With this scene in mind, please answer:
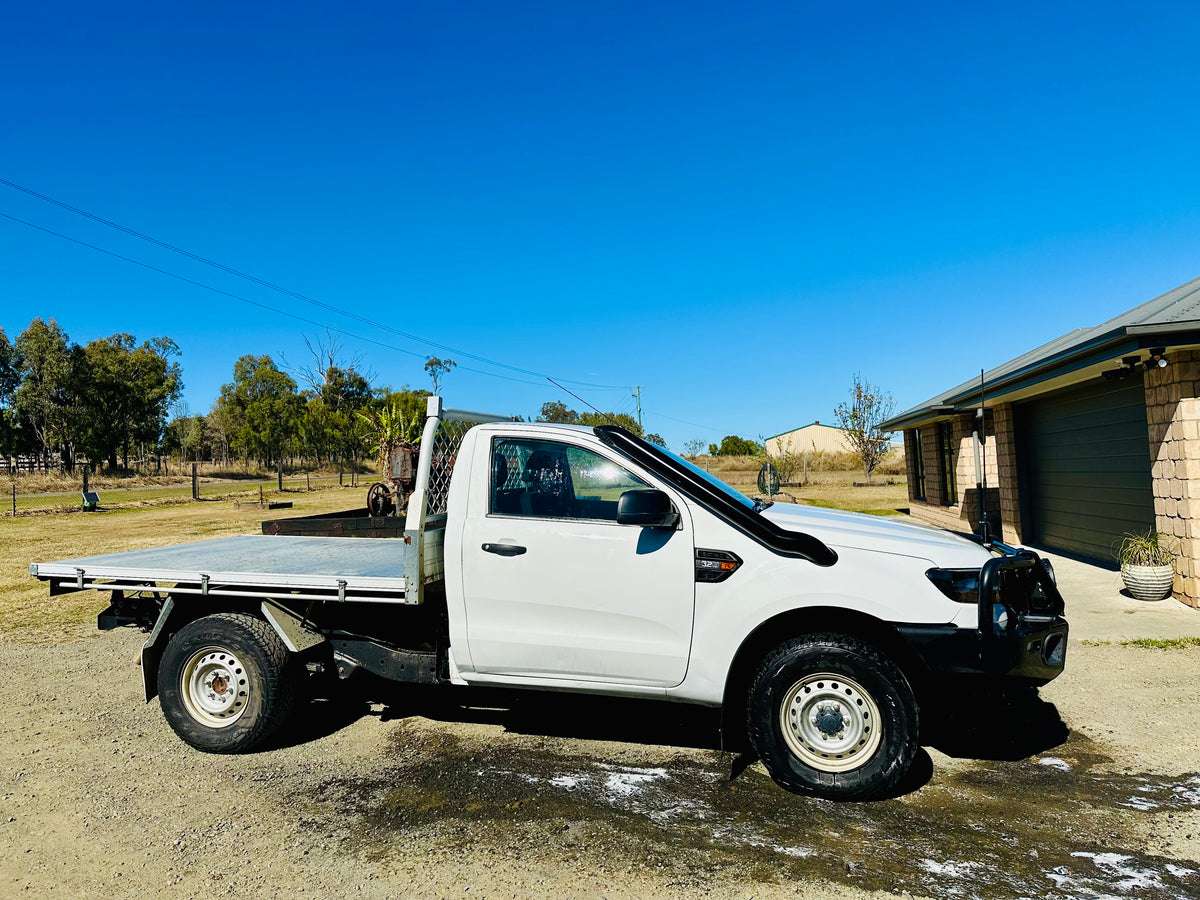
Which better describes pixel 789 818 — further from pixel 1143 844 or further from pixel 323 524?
pixel 323 524

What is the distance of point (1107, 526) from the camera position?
10820 mm

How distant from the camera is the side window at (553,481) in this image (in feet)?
13.9

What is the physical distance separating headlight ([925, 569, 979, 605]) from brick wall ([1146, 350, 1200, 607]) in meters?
6.07

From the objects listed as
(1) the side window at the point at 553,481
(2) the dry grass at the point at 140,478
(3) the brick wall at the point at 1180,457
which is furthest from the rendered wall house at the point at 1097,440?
(2) the dry grass at the point at 140,478

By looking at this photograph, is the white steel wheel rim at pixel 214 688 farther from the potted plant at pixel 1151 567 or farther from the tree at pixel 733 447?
the tree at pixel 733 447

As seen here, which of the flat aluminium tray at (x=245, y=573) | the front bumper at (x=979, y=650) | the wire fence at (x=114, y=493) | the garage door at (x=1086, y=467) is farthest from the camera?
the wire fence at (x=114, y=493)

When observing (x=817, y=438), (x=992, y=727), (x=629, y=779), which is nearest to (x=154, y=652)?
(x=629, y=779)

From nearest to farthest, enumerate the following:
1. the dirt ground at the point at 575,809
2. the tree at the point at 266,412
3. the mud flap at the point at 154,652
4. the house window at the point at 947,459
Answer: the dirt ground at the point at 575,809 < the mud flap at the point at 154,652 < the house window at the point at 947,459 < the tree at the point at 266,412

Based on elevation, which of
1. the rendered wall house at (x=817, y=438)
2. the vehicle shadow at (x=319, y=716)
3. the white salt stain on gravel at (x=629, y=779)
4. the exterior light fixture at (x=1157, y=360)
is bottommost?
the white salt stain on gravel at (x=629, y=779)

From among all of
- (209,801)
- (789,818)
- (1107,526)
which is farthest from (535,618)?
(1107,526)

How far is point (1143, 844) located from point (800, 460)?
4698cm

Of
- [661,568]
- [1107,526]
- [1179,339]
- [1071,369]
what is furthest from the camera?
[1107,526]

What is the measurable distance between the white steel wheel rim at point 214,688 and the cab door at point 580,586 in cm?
156

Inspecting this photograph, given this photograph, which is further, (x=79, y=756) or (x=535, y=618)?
(x=79, y=756)
